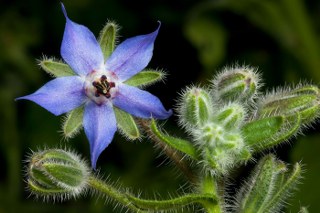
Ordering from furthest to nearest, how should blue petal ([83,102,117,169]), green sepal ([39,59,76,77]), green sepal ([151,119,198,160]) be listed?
green sepal ([39,59,76,77]) → blue petal ([83,102,117,169]) → green sepal ([151,119,198,160])

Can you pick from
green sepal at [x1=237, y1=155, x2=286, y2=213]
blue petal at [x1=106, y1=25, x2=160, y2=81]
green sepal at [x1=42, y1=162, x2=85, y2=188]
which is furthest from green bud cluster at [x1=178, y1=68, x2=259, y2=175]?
green sepal at [x1=42, y1=162, x2=85, y2=188]

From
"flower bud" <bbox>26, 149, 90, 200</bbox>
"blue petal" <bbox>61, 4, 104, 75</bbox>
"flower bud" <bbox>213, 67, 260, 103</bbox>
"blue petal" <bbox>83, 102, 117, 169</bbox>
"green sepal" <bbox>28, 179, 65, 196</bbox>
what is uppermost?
"flower bud" <bbox>213, 67, 260, 103</bbox>

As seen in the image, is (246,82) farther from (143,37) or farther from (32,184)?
(32,184)

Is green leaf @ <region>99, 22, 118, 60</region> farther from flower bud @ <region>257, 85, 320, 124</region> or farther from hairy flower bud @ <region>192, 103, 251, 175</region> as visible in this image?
flower bud @ <region>257, 85, 320, 124</region>

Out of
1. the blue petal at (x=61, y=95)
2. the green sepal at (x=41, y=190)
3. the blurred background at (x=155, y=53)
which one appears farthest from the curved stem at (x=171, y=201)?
the blurred background at (x=155, y=53)

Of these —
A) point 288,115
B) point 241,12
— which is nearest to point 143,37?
point 288,115

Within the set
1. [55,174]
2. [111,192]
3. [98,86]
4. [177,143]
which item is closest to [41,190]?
[55,174]

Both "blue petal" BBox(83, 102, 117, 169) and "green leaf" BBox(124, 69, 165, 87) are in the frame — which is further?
"green leaf" BBox(124, 69, 165, 87)
